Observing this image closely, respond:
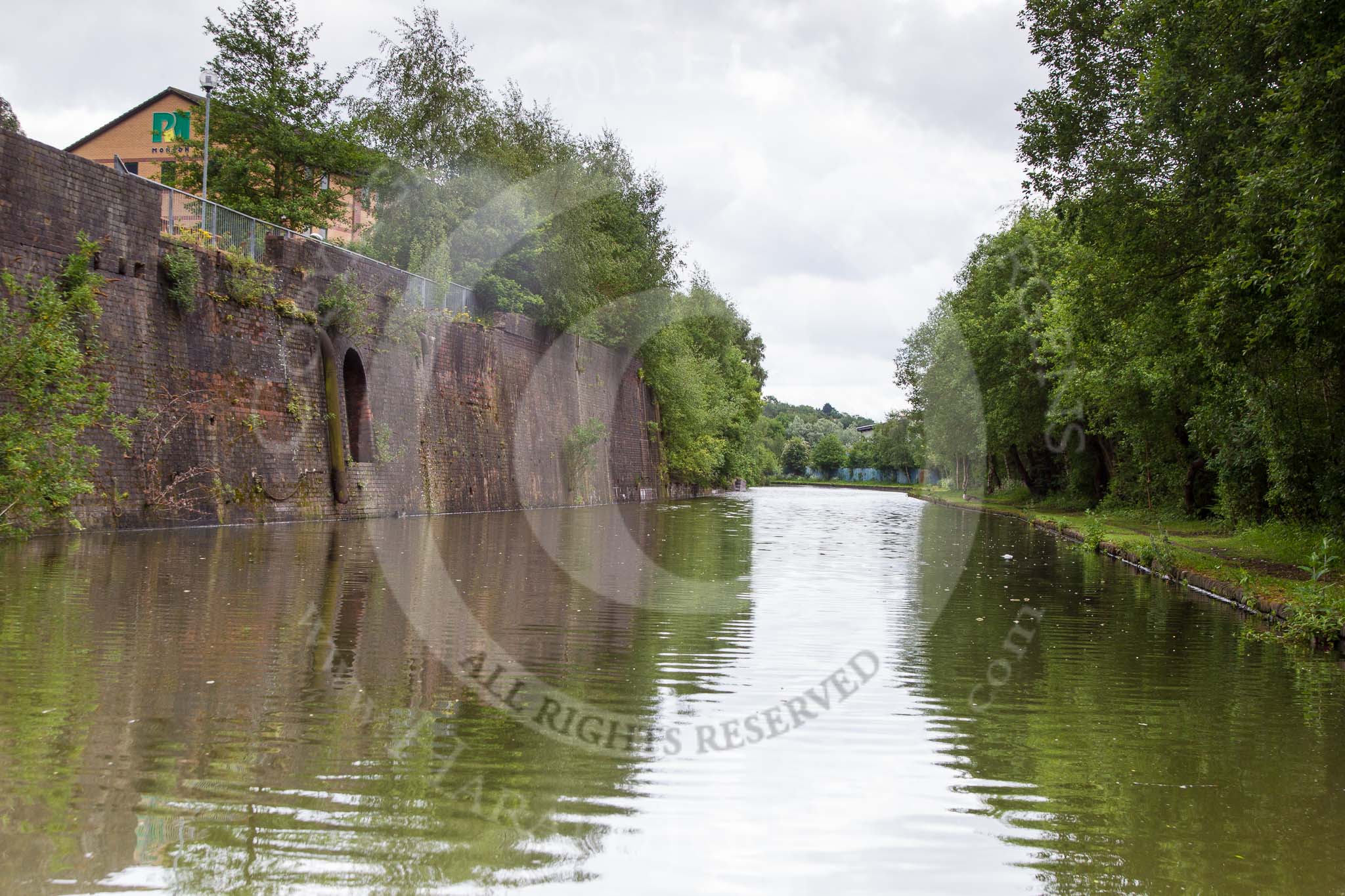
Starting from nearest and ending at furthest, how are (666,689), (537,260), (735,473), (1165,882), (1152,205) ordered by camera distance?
(1165,882), (666,689), (1152,205), (537,260), (735,473)

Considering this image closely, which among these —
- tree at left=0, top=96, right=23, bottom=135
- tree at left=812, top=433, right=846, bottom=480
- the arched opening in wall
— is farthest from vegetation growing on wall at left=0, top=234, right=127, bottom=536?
tree at left=812, top=433, right=846, bottom=480

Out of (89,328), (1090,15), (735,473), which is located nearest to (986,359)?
(1090,15)

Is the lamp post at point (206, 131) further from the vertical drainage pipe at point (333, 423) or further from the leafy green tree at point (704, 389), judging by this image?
the leafy green tree at point (704, 389)

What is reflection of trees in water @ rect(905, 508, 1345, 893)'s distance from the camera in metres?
4.19

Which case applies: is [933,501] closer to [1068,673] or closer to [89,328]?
[89,328]

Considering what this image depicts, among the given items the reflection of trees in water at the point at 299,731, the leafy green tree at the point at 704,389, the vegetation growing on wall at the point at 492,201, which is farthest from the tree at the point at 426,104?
the reflection of trees in water at the point at 299,731

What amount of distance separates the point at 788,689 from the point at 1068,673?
2236 mm

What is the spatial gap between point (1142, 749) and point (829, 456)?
461 ft

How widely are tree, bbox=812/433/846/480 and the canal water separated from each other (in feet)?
437

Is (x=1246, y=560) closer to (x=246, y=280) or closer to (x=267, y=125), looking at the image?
(x=246, y=280)

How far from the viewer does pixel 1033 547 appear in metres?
22.2

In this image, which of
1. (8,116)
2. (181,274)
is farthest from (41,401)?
(8,116)

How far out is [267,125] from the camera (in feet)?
140

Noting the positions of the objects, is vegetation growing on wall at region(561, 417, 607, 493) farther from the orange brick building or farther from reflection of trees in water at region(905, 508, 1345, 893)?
reflection of trees in water at region(905, 508, 1345, 893)
